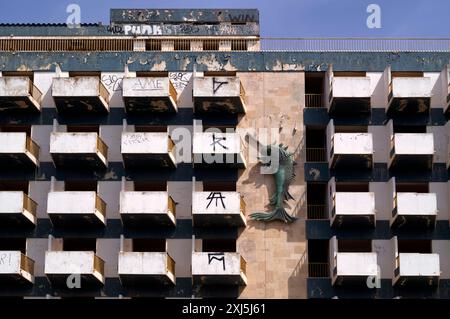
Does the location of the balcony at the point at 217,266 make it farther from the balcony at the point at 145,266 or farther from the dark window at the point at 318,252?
the dark window at the point at 318,252

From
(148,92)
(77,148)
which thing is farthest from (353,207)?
(77,148)

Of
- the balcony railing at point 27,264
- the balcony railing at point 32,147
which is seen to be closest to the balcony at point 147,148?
the balcony railing at point 32,147

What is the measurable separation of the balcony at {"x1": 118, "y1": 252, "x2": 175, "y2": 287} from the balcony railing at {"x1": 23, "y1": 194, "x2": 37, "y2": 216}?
20.6ft

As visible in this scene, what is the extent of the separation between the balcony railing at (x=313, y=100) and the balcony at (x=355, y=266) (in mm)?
10590

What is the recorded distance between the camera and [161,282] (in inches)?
2800

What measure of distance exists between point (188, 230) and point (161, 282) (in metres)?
3.61

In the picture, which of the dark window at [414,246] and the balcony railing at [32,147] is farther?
the balcony railing at [32,147]

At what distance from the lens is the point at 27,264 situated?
234ft

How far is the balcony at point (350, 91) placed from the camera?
73.4 m

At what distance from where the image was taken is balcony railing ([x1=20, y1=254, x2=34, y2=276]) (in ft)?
232

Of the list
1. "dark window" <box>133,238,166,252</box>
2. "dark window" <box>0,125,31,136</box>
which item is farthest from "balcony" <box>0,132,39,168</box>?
"dark window" <box>133,238,166,252</box>

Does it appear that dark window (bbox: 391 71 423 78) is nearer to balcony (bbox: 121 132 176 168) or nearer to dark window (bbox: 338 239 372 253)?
dark window (bbox: 338 239 372 253)
